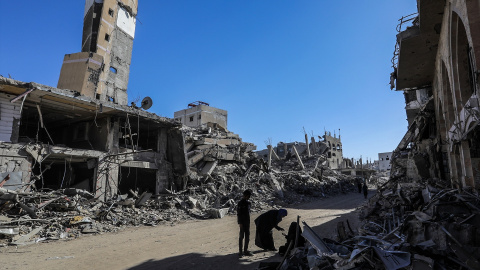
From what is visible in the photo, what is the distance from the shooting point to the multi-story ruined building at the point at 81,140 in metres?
11.4

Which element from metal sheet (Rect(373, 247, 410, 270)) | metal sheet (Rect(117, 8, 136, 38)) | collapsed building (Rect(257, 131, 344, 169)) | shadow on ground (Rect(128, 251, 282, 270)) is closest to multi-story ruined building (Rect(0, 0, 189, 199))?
Result: shadow on ground (Rect(128, 251, 282, 270))

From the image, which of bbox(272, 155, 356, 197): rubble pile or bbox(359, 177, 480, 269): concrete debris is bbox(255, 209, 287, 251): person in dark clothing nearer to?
bbox(359, 177, 480, 269): concrete debris

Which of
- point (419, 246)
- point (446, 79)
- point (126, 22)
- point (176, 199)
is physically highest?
point (126, 22)

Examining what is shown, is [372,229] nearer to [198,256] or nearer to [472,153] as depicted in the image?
[472,153]

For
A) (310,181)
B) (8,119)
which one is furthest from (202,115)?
(8,119)

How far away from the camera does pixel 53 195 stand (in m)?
11.5

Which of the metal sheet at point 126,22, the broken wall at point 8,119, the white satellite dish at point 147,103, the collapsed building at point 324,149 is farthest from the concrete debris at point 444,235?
the collapsed building at point 324,149

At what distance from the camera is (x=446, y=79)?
9727 mm

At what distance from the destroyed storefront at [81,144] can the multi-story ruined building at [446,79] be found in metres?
12.9

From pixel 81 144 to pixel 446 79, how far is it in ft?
59.8

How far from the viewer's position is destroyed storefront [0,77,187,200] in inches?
448

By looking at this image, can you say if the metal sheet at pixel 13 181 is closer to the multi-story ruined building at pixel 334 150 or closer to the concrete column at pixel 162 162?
the concrete column at pixel 162 162

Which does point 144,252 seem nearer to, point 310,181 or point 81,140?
point 81,140

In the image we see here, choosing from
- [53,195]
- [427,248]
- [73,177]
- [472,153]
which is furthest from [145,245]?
[73,177]
